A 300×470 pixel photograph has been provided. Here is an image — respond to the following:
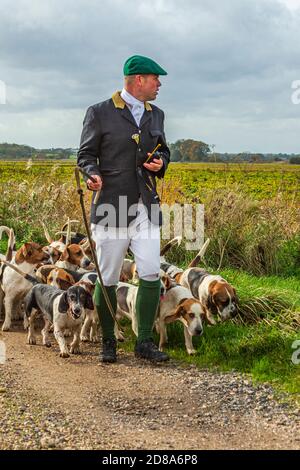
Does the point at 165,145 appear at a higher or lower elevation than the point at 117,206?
higher

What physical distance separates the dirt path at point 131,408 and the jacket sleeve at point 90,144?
1.88 m

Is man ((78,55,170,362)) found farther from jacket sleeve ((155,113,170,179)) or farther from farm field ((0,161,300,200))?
farm field ((0,161,300,200))

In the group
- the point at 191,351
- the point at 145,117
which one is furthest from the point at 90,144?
the point at 191,351

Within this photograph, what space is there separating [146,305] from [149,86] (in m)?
2.08

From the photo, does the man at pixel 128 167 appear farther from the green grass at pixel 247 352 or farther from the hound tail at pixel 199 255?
the hound tail at pixel 199 255

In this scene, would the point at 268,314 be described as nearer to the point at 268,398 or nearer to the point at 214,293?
the point at 214,293

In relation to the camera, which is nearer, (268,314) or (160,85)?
(160,85)

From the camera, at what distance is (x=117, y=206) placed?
7.07 metres

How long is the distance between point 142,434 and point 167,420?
1.56 feet

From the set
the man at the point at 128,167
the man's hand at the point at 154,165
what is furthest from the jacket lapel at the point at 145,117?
the man's hand at the point at 154,165

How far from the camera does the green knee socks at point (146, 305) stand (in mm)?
7270

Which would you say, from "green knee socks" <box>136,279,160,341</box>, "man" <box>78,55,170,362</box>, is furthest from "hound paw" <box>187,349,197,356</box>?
"man" <box>78,55,170,362</box>

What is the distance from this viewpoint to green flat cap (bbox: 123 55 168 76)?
699cm

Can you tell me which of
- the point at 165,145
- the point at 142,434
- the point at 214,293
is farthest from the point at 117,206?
the point at 142,434
